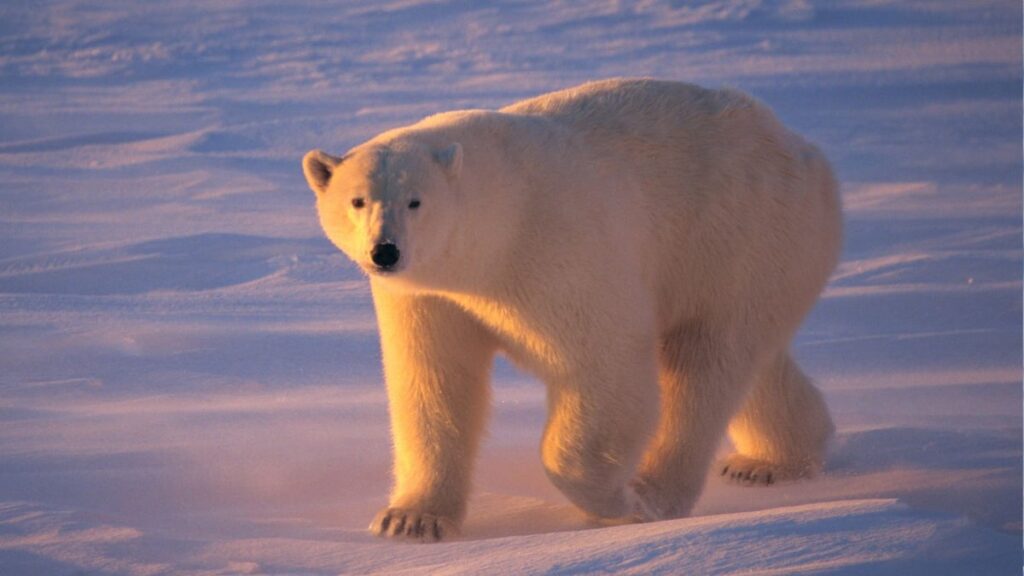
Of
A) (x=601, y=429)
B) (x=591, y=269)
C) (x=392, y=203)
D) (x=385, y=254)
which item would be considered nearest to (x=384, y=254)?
(x=385, y=254)

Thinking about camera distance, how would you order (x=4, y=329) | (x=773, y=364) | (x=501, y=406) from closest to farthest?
(x=773, y=364)
(x=501, y=406)
(x=4, y=329)

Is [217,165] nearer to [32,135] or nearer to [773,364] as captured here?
[32,135]

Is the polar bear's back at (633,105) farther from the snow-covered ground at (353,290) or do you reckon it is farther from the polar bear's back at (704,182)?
the snow-covered ground at (353,290)

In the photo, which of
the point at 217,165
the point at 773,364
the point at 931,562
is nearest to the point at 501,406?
the point at 773,364

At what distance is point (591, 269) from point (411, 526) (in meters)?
1.05

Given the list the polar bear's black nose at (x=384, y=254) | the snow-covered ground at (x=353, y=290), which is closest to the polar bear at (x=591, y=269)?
the polar bear's black nose at (x=384, y=254)

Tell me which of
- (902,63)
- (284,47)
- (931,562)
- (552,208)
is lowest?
(902,63)

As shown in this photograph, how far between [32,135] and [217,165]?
2.38 meters

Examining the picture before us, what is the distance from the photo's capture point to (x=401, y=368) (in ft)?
15.0

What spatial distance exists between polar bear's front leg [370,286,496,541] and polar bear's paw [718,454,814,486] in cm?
142

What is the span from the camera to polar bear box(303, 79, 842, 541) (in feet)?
13.6

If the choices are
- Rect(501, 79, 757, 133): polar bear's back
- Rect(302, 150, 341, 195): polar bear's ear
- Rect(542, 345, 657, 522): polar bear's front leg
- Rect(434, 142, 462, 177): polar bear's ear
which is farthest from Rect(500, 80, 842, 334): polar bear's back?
Rect(302, 150, 341, 195): polar bear's ear

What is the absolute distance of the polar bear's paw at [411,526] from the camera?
4.52 metres

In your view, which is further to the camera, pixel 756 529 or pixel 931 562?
pixel 756 529
